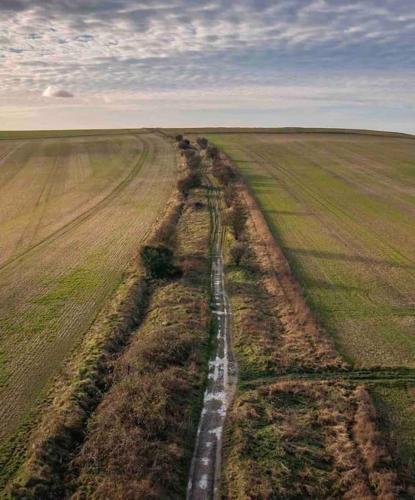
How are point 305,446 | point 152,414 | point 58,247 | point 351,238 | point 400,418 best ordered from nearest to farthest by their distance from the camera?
point 305,446
point 152,414
point 400,418
point 58,247
point 351,238

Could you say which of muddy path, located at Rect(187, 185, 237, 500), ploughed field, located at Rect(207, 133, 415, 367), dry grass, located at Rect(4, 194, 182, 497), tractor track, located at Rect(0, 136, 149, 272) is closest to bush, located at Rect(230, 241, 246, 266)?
muddy path, located at Rect(187, 185, 237, 500)

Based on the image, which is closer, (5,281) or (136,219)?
(5,281)

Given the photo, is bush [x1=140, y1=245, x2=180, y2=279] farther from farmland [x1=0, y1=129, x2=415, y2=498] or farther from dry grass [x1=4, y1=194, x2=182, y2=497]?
dry grass [x1=4, y1=194, x2=182, y2=497]

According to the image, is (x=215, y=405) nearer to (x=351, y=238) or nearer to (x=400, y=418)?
(x=400, y=418)

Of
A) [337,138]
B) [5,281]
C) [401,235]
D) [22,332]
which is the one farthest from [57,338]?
[337,138]

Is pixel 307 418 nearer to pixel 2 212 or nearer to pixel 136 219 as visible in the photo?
pixel 136 219

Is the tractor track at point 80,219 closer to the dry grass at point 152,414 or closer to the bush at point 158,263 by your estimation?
the bush at point 158,263

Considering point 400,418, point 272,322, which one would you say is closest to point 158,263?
point 272,322
